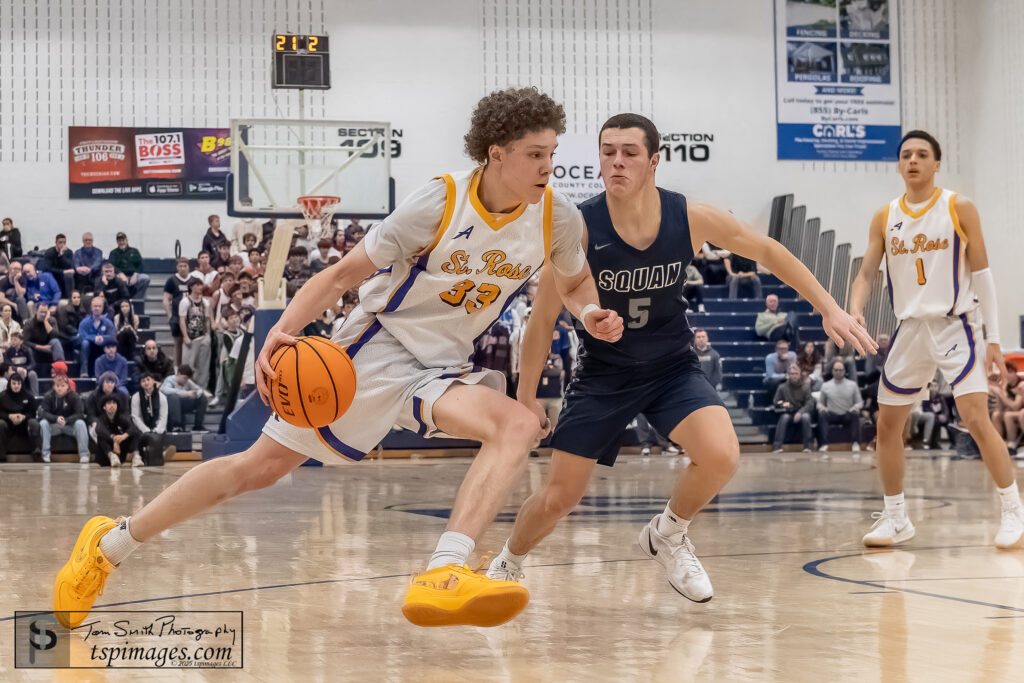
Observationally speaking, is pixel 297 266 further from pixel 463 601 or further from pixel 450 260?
pixel 463 601

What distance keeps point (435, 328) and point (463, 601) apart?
103 cm

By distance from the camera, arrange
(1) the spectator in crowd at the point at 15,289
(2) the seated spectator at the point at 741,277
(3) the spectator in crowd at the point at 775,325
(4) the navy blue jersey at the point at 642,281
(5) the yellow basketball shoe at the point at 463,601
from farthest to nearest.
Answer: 1. (2) the seated spectator at the point at 741,277
2. (3) the spectator in crowd at the point at 775,325
3. (1) the spectator in crowd at the point at 15,289
4. (4) the navy blue jersey at the point at 642,281
5. (5) the yellow basketball shoe at the point at 463,601

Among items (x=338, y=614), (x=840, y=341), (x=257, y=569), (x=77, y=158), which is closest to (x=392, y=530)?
(x=257, y=569)

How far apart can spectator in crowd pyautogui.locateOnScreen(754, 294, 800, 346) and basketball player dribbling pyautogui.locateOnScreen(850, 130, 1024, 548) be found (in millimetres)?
11741

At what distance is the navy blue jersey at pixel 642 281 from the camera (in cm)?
448

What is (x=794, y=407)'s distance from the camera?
15.9m

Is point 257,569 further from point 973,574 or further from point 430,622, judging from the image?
point 973,574

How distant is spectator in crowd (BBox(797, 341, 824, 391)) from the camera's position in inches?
639

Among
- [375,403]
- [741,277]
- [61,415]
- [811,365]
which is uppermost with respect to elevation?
[741,277]

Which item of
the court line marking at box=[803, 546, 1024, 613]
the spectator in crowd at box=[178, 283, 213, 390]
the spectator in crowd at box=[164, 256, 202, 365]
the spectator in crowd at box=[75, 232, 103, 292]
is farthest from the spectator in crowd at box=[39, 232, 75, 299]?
the court line marking at box=[803, 546, 1024, 613]

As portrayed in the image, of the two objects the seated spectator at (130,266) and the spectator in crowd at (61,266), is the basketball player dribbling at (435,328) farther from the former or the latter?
the seated spectator at (130,266)

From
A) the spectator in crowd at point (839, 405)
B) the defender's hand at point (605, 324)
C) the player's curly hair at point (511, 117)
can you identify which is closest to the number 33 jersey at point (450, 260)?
the player's curly hair at point (511, 117)

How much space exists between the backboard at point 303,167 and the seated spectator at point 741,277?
6846mm
